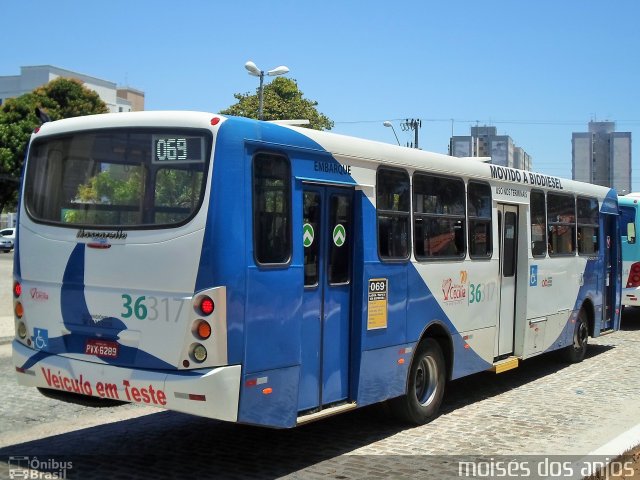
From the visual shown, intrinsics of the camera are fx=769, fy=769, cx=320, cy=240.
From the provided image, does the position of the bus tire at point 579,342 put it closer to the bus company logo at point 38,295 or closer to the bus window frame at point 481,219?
the bus window frame at point 481,219

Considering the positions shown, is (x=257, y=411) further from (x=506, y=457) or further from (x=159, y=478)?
(x=506, y=457)

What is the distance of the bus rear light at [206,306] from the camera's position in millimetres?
5695

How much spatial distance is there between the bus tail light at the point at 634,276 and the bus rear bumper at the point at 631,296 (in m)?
0.11

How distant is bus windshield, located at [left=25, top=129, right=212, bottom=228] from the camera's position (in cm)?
596

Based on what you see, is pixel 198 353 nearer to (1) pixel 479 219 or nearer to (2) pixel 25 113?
(1) pixel 479 219

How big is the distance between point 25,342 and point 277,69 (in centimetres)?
2041

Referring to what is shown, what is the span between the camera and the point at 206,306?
18.7 ft

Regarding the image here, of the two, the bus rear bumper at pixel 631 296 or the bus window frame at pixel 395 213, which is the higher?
the bus window frame at pixel 395 213

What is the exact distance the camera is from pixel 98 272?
244 inches

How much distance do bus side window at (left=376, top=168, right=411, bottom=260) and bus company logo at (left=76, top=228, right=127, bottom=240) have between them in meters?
2.62

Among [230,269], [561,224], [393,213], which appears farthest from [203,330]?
[561,224]

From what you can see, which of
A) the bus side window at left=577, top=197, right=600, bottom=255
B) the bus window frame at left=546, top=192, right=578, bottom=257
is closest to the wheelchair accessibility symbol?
the bus window frame at left=546, top=192, right=578, bottom=257

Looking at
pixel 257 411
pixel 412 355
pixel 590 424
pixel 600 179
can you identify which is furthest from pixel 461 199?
pixel 600 179

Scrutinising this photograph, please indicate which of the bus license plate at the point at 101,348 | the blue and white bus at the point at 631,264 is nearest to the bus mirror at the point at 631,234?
the blue and white bus at the point at 631,264
